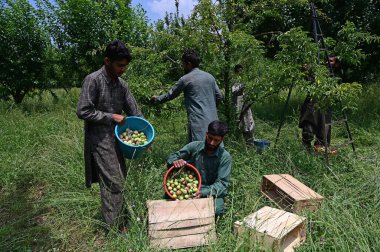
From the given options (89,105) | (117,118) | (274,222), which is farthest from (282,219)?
(89,105)

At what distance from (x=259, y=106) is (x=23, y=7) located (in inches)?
265

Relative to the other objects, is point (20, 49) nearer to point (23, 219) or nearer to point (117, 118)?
point (23, 219)

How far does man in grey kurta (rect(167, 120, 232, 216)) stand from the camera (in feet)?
9.71

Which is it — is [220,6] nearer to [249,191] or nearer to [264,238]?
[249,191]

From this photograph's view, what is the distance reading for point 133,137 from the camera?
3139 mm

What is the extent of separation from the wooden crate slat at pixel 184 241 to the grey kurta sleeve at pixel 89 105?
107 cm

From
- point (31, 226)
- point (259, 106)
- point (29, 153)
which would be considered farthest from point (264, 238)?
point (259, 106)

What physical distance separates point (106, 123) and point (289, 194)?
1.73 m

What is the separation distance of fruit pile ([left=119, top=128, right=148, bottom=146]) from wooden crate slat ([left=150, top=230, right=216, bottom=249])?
0.87 meters

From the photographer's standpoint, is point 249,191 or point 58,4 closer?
point 249,191

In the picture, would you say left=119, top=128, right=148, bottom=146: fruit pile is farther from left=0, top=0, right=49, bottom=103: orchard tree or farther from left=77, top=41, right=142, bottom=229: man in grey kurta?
left=0, top=0, right=49, bottom=103: orchard tree

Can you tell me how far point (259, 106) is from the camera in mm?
9977

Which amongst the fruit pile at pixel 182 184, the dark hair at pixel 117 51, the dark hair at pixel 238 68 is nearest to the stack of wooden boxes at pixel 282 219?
the fruit pile at pixel 182 184

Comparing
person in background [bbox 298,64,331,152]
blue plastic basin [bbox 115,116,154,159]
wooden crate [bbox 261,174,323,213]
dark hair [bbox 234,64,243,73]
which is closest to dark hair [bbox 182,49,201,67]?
dark hair [bbox 234,64,243,73]
